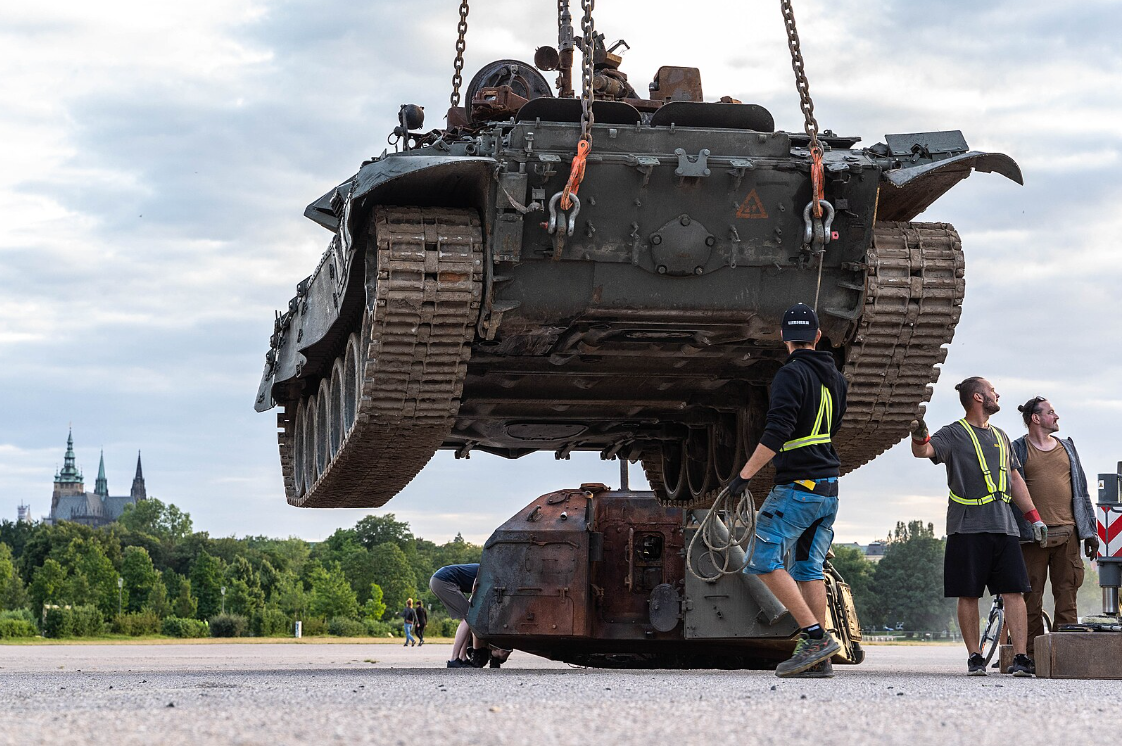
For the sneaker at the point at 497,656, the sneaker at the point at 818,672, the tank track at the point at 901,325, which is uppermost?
the tank track at the point at 901,325

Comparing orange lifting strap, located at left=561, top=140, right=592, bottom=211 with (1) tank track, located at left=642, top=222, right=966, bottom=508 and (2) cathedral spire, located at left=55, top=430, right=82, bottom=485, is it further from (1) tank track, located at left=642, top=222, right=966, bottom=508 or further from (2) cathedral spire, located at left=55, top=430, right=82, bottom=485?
(2) cathedral spire, located at left=55, top=430, right=82, bottom=485

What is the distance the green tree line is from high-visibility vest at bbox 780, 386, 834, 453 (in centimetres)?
3443

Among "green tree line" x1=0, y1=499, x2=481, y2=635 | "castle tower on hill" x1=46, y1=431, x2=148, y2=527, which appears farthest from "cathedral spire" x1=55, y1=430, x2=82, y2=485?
"green tree line" x1=0, y1=499, x2=481, y2=635

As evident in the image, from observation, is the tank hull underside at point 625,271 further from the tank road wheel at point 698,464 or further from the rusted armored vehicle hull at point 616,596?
the tank road wheel at point 698,464

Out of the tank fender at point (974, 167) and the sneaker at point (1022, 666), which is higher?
the tank fender at point (974, 167)

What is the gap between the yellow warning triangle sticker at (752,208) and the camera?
830 centimetres

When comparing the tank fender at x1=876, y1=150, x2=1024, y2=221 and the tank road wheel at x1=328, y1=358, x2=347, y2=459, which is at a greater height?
the tank fender at x1=876, y1=150, x2=1024, y2=221

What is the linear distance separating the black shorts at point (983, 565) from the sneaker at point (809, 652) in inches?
50.5

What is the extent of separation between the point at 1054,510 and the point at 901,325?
4.47 feet

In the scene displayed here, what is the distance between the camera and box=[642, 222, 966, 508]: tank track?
8.70 metres

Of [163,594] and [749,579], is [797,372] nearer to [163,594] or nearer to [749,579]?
[749,579]

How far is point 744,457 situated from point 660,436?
5.47 ft

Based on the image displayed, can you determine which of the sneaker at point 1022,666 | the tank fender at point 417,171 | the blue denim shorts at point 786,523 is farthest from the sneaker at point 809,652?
the tank fender at point 417,171

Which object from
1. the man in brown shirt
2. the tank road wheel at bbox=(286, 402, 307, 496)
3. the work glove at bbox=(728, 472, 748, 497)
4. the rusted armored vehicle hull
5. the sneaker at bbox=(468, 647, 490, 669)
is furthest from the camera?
the tank road wheel at bbox=(286, 402, 307, 496)
